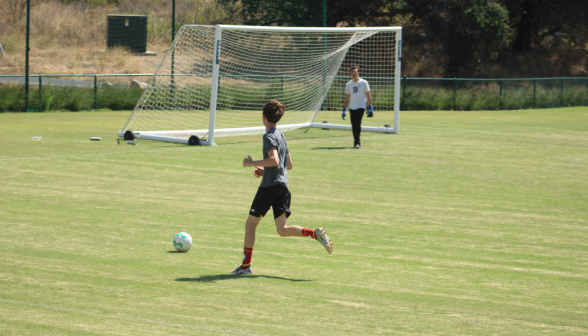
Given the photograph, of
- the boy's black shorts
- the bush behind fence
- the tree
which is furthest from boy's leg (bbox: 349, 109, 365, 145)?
the tree

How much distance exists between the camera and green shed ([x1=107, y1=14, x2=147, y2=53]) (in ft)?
133

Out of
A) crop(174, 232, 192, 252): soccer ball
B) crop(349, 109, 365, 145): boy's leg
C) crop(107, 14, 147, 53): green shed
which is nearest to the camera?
crop(174, 232, 192, 252): soccer ball

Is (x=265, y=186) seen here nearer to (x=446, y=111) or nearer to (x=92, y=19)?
(x=446, y=111)

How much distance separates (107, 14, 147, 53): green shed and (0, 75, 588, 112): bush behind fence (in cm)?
426

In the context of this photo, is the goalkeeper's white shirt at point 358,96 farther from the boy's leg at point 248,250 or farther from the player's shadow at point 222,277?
the player's shadow at point 222,277

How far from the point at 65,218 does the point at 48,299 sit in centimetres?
372

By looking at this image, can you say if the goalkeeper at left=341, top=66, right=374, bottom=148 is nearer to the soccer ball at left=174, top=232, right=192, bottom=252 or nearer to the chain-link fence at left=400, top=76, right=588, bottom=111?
the soccer ball at left=174, top=232, right=192, bottom=252

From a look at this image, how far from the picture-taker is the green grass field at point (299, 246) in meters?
5.93

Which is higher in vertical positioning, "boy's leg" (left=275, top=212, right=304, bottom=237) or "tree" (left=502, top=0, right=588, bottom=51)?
"tree" (left=502, top=0, right=588, bottom=51)

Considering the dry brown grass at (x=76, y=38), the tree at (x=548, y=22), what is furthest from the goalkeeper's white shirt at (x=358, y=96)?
the tree at (x=548, y=22)

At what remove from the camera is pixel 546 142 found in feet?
71.3

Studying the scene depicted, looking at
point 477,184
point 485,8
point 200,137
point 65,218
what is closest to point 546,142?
point 477,184

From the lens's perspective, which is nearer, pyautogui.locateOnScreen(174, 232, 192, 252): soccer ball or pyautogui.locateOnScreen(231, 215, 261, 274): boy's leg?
pyautogui.locateOnScreen(231, 215, 261, 274): boy's leg

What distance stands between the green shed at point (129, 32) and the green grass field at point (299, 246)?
24.1 m
